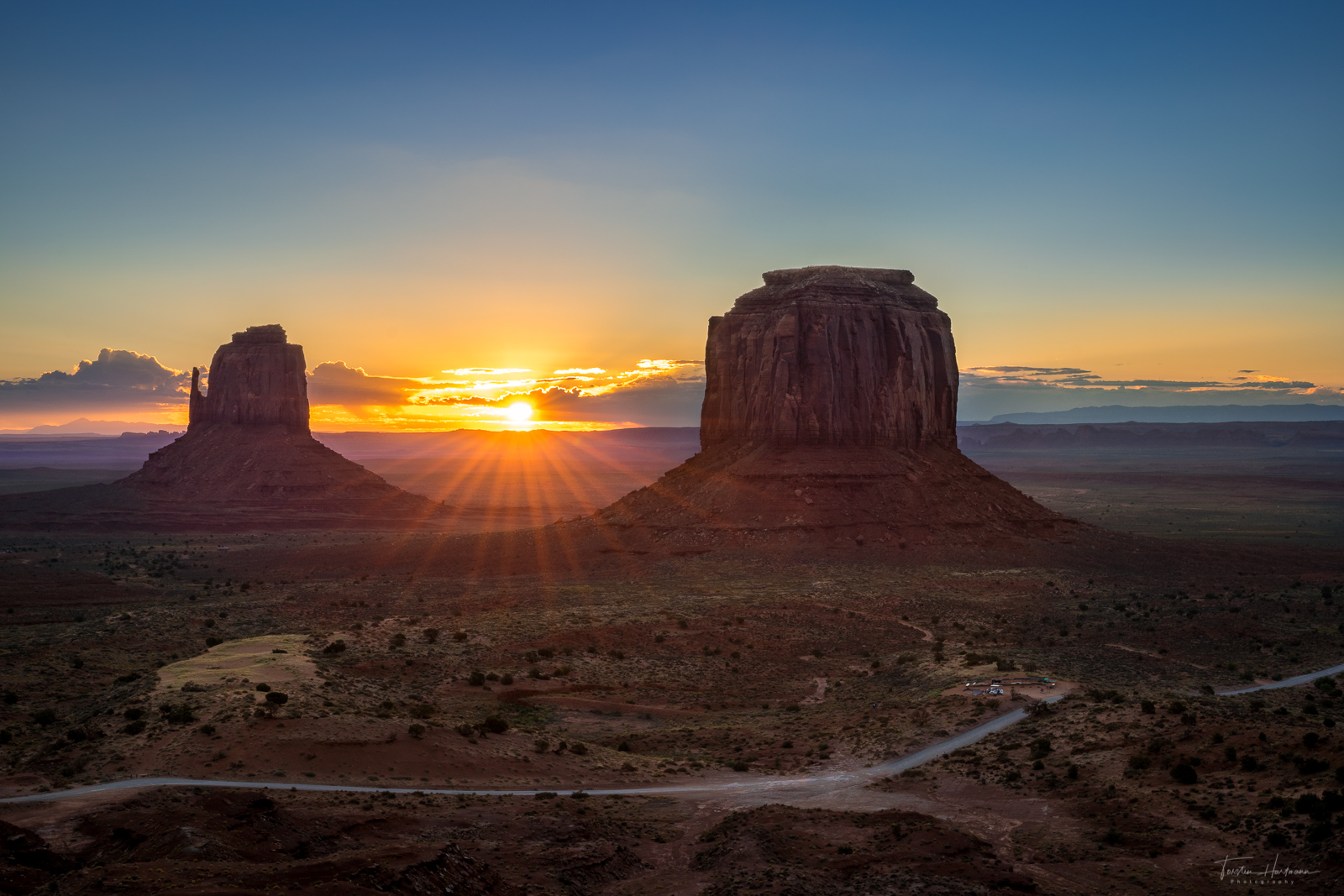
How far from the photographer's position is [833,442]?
7719 centimetres

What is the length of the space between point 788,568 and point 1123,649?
25490mm

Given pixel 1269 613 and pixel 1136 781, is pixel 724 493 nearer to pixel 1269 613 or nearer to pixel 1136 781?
pixel 1269 613

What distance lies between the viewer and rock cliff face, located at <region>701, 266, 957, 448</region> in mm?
76688

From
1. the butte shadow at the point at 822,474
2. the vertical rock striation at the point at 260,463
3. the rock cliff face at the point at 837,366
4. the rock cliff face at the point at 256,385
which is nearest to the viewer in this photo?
the butte shadow at the point at 822,474

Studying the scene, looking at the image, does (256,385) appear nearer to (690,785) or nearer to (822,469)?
(822,469)

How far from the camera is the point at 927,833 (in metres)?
21.1

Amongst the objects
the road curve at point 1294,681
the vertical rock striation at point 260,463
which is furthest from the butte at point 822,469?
the vertical rock striation at point 260,463

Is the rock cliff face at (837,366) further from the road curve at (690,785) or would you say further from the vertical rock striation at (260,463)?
the vertical rock striation at (260,463)

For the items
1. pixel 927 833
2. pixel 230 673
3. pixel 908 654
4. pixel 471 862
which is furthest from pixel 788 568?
pixel 471 862

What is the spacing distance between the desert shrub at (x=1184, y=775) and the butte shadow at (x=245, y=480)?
3554 inches

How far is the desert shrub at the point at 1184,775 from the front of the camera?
23.5 meters

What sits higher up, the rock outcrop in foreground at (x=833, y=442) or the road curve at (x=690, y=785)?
the rock outcrop in foreground at (x=833, y=442)

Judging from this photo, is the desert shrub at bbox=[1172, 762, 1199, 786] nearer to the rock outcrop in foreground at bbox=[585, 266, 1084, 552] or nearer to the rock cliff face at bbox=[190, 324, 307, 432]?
the rock outcrop in foreground at bbox=[585, 266, 1084, 552]

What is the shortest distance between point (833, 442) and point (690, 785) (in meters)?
52.8
